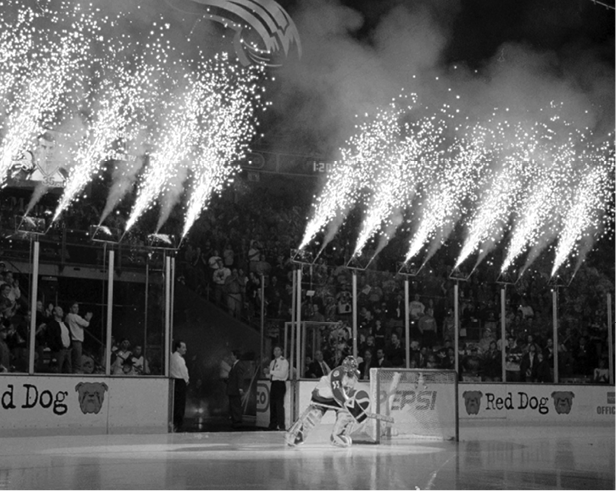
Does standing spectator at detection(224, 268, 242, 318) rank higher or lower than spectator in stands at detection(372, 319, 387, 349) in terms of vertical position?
higher

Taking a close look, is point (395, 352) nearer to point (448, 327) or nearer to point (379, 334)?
point (379, 334)

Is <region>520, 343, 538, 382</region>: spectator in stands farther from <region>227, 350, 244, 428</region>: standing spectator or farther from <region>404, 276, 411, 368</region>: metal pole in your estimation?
<region>227, 350, 244, 428</region>: standing spectator

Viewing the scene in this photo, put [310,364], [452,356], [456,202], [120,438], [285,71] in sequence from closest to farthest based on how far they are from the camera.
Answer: [120,438] → [310,364] → [452,356] → [285,71] → [456,202]

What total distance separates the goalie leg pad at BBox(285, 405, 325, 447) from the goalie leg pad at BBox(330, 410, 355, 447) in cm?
33

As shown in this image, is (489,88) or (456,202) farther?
(456,202)

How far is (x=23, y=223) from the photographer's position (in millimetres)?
17641

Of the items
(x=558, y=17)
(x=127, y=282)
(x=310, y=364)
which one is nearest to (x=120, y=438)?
(x=127, y=282)

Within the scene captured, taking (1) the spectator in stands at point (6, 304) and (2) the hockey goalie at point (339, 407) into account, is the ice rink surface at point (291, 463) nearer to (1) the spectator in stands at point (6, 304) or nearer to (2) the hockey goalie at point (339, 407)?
(2) the hockey goalie at point (339, 407)

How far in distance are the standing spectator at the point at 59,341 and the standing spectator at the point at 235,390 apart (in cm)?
393

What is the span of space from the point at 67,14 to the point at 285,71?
9730 millimetres

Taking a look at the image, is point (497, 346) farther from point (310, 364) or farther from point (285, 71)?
point (285, 71)

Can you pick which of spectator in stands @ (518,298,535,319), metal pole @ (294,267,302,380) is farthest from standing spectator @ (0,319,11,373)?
spectator in stands @ (518,298,535,319)

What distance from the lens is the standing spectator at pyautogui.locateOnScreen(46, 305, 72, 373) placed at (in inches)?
706

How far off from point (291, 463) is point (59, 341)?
23.2 ft
